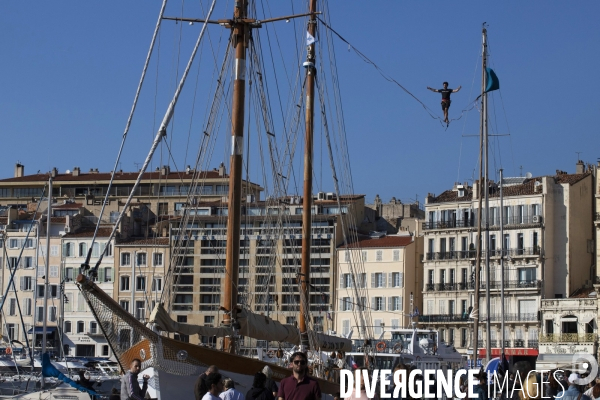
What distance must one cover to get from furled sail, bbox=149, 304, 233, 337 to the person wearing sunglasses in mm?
12874

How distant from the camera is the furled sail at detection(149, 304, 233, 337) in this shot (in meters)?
29.0

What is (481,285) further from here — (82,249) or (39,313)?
(39,313)

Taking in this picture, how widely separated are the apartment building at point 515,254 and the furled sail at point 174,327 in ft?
176

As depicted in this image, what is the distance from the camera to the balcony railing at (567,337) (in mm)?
79375

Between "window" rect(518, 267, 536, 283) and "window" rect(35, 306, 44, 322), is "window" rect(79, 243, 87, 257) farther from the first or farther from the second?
"window" rect(518, 267, 536, 283)

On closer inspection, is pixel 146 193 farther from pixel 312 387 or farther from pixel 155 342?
pixel 312 387

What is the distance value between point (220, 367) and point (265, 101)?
481 inches

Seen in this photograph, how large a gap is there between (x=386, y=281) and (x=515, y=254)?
510 inches

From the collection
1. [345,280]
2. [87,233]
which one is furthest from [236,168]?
[87,233]

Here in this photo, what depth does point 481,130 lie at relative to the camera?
52.4 metres

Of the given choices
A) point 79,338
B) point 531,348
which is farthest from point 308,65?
point 79,338

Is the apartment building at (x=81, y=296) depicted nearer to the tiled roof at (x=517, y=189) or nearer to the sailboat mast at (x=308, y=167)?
the tiled roof at (x=517, y=189)

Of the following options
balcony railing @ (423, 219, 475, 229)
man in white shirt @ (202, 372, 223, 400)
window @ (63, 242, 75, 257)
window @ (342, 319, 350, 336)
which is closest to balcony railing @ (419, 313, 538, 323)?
balcony railing @ (423, 219, 475, 229)

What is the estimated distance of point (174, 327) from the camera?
97.5 ft
